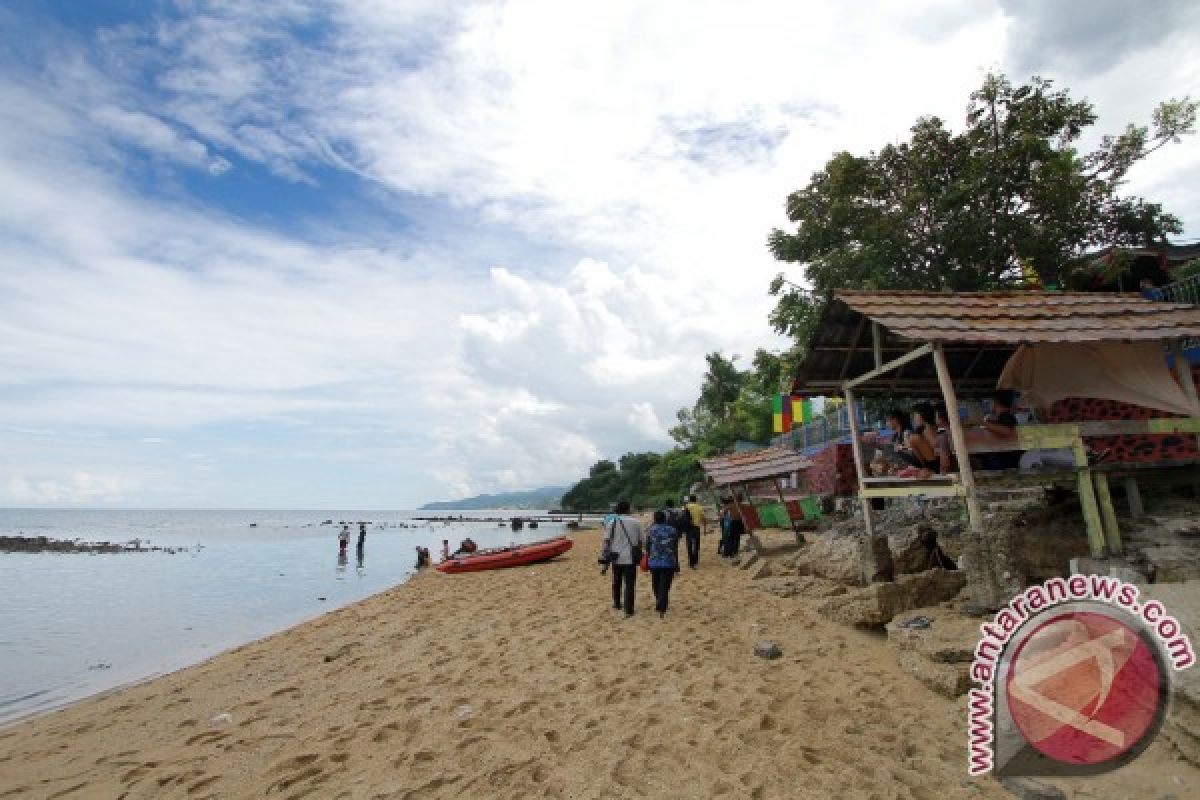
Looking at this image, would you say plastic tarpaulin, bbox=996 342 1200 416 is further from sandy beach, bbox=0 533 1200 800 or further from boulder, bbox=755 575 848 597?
sandy beach, bbox=0 533 1200 800

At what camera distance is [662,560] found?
8.89 metres

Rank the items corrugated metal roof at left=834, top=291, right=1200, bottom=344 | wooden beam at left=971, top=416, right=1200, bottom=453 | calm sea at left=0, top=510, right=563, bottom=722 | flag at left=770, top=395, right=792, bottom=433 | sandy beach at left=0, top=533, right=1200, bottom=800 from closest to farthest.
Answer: sandy beach at left=0, top=533, right=1200, bottom=800
corrugated metal roof at left=834, top=291, right=1200, bottom=344
wooden beam at left=971, top=416, right=1200, bottom=453
calm sea at left=0, top=510, right=563, bottom=722
flag at left=770, top=395, right=792, bottom=433

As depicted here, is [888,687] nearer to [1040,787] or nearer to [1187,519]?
[1040,787]

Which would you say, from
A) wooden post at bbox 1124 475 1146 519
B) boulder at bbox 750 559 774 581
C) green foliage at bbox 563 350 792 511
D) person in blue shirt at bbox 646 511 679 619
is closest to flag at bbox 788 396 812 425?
green foliage at bbox 563 350 792 511

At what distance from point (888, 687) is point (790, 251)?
15.7 metres

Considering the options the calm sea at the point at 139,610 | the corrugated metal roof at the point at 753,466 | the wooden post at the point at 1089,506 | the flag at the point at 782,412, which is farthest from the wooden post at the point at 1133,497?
the flag at the point at 782,412

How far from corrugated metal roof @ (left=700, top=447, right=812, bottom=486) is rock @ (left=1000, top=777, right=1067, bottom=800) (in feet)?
32.4

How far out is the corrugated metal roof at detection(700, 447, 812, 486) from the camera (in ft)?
44.3

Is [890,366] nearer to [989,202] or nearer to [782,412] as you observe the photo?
[989,202]

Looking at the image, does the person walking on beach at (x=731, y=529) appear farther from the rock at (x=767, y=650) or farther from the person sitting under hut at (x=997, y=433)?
the rock at (x=767, y=650)

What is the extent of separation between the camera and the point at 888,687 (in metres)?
5.29

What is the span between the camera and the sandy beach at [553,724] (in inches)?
158

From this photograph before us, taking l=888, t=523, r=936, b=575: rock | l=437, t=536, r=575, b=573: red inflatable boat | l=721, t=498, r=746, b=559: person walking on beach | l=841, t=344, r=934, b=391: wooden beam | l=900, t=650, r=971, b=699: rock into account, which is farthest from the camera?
l=437, t=536, r=575, b=573: red inflatable boat

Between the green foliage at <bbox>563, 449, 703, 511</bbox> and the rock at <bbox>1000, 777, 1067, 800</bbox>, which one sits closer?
the rock at <bbox>1000, 777, 1067, 800</bbox>
